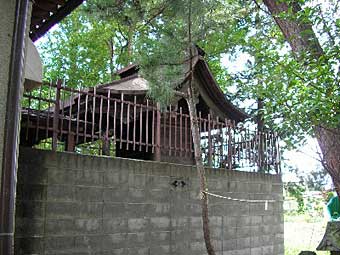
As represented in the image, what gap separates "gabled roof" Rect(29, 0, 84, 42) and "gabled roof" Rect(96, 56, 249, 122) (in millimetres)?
1863

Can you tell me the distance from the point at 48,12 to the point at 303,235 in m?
14.6

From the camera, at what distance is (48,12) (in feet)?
17.7

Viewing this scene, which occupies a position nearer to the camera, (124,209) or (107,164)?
(107,164)

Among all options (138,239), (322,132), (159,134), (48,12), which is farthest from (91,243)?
(322,132)

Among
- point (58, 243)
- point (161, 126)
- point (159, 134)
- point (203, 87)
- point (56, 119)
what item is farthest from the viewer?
point (203, 87)

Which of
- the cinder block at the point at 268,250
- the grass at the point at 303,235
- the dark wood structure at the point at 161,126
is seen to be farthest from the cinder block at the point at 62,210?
the grass at the point at 303,235

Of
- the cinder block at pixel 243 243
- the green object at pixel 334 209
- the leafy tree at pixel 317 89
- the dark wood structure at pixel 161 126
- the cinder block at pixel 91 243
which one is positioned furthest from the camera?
the green object at pixel 334 209

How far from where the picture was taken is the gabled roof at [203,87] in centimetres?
769

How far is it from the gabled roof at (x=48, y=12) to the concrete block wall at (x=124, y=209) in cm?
194

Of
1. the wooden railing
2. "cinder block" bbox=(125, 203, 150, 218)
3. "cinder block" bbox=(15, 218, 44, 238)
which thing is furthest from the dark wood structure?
"cinder block" bbox=(15, 218, 44, 238)

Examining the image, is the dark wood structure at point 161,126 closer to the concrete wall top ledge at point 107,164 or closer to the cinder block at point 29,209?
the concrete wall top ledge at point 107,164

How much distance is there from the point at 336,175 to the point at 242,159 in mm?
2754

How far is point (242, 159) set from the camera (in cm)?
859

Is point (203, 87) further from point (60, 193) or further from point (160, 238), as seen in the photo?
point (60, 193)
